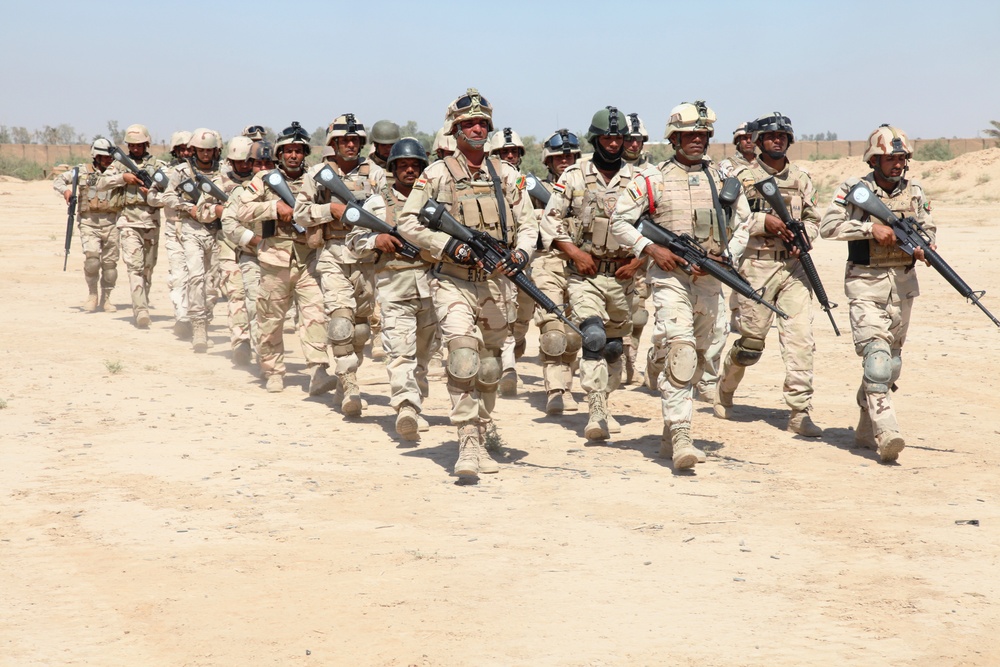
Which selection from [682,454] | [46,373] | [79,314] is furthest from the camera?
[79,314]

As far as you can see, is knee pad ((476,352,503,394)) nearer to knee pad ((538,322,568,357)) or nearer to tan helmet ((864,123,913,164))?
knee pad ((538,322,568,357))

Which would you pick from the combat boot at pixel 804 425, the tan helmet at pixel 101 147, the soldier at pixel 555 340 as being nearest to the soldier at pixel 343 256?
the soldier at pixel 555 340

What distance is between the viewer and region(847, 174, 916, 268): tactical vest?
25.9 feet

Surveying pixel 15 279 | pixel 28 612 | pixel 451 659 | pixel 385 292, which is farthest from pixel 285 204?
pixel 15 279

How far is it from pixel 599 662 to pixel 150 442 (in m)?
4.68

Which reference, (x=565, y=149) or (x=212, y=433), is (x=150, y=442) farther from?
(x=565, y=149)

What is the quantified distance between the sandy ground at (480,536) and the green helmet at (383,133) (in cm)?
222

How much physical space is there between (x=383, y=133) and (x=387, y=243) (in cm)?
149

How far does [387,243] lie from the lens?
843 cm

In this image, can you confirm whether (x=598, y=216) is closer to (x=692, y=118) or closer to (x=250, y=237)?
(x=692, y=118)

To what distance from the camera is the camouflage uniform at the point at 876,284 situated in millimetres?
7777

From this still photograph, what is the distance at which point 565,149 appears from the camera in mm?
11391

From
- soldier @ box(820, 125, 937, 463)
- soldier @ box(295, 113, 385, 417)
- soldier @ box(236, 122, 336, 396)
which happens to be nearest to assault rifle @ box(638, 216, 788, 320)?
soldier @ box(820, 125, 937, 463)

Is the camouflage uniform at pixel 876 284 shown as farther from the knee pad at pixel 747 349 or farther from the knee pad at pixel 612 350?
the knee pad at pixel 612 350
